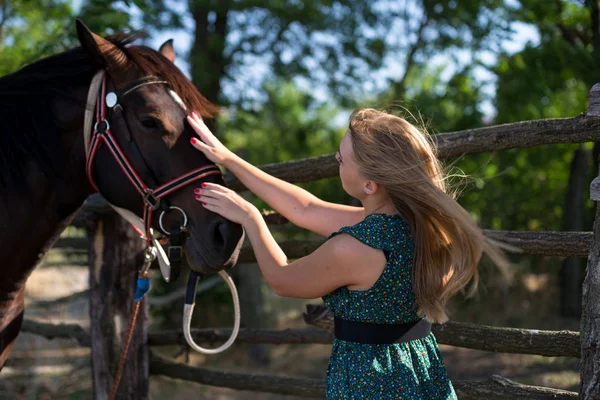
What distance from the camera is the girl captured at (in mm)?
1869

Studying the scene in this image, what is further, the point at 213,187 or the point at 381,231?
the point at 213,187

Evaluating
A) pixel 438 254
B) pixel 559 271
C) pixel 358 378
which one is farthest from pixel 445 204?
pixel 559 271

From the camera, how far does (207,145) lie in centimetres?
237

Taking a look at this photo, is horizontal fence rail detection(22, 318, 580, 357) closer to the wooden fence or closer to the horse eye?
the wooden fence

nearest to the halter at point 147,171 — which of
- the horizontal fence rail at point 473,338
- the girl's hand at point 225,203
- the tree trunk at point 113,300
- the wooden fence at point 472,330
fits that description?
the girl's hand at point 225,203

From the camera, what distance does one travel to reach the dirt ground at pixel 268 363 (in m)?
5.27

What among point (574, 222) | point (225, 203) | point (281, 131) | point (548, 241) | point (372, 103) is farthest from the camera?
point (281, 131)

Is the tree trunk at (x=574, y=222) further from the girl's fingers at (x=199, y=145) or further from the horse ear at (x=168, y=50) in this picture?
the girl's fingers at (x=199, y=145)

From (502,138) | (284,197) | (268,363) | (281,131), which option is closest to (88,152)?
(284,197)

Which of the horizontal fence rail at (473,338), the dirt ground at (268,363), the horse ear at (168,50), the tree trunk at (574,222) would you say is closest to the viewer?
the horizontal fence rail at (473,338)

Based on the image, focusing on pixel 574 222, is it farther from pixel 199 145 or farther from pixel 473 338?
pixel 199 145

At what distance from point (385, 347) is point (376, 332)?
57 millimetres

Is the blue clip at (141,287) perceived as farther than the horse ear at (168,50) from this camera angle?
No

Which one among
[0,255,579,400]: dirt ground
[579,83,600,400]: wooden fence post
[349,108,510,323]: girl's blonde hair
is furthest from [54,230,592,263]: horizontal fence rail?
[0,255,579,400]: dirt ground
